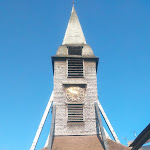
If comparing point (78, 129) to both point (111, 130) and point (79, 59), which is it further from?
point (79, 59)

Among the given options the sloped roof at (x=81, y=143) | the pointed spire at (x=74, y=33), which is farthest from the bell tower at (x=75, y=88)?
the sloped roof at (x=81, y=143)

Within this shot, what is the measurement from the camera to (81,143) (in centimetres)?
1491

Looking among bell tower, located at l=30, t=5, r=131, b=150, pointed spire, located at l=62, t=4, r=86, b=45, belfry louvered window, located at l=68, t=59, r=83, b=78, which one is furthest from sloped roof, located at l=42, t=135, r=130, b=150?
pointed spire, located at l=62, t=4, r=86, b=45

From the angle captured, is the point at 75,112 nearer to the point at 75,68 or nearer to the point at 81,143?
the point at 81,143

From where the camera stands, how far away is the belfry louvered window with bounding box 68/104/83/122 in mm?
16688

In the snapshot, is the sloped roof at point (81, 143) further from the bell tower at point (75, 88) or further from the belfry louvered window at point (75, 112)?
the belfry louvered window at point (75, 112)

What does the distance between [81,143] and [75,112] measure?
101 inches

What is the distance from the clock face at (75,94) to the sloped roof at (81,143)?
271 cm

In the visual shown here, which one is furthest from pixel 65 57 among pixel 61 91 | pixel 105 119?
pixel 105 119

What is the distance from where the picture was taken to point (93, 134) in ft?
52.9

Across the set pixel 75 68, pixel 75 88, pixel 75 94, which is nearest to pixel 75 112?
pixel 75 94

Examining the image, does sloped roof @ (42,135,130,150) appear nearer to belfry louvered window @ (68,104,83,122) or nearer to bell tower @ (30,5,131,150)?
bell tower @ (30,5,131,150)

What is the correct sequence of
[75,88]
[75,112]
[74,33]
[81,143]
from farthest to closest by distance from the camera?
[74,33] < [75,88] < [75,112] < [81,143]

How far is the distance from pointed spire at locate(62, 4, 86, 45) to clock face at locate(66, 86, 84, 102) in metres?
4.53
